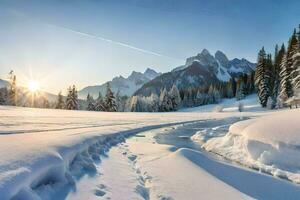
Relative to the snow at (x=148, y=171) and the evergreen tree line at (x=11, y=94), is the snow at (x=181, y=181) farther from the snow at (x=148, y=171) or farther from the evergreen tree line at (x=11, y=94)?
the evergreen tree line at (x=11, y=94)

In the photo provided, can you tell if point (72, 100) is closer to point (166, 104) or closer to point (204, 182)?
point (166, 104)

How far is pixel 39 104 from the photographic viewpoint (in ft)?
357

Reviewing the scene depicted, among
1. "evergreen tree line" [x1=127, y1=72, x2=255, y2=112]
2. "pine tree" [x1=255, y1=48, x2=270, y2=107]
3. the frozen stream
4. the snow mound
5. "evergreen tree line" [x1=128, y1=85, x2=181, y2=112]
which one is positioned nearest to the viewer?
the frozen stream

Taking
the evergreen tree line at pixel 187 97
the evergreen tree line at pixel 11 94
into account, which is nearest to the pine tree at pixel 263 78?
the evergreen tree line at pixel 187 97

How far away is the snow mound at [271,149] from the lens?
9586mm

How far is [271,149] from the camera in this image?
421 inches

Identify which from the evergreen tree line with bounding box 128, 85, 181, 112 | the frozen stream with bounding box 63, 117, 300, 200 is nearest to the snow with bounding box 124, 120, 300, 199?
the frozen stream with bounding box 63, 117, 300, 200

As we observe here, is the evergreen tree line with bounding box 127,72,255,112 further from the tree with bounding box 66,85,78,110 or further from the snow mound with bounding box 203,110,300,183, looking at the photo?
the snow mound with bounding box 203,110,300,183

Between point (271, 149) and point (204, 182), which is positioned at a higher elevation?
point (271, 149)

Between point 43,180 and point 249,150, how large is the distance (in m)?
9.12

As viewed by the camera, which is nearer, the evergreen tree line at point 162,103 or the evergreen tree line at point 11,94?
the evergreen tree line at point 11,94

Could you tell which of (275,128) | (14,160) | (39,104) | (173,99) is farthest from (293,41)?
(39,104)

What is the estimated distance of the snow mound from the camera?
9.59m

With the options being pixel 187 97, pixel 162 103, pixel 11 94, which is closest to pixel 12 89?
pixel 11 94
